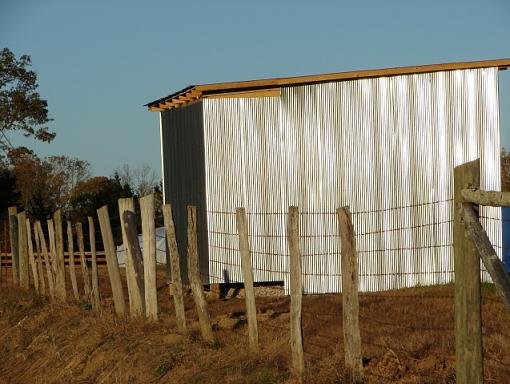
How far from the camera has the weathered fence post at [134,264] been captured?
1253cm

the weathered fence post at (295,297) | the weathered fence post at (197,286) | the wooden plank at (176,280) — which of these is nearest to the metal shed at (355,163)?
the wooden plank at (176,280)

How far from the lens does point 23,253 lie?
21.4 metres

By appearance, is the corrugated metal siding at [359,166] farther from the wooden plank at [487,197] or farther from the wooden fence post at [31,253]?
the wooden plank at [487,197]

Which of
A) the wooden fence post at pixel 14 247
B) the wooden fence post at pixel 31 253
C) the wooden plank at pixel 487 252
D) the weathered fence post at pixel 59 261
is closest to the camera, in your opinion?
the wooden plank at pixel 487 252

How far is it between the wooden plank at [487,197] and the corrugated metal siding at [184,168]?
527 inches

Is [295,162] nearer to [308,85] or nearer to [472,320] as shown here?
[308,85]

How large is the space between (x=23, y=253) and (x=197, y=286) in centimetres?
1199

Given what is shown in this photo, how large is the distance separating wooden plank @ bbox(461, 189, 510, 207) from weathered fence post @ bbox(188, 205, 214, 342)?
5612 mm

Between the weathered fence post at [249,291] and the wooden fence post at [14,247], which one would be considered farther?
the wooden fence post at [14,247]

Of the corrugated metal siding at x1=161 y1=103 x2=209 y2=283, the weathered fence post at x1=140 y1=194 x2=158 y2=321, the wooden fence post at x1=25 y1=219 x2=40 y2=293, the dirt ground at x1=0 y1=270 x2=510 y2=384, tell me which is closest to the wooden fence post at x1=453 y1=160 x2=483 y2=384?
the dirt ground at x1=0 y1=270 x2=510 y2=384

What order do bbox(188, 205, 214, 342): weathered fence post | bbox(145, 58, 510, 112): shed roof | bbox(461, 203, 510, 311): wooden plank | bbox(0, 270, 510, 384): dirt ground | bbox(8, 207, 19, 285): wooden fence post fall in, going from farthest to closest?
bbox(8, 207, 19, 285): wooden fence post
bbox(145, 58, 510, 112): shed roof
bbox(188, 205, 214, 342): weathered fence post
bbox(0, 270, 510, 384): dirt ground
bbox(461, 203, 510, 311): wooden plank

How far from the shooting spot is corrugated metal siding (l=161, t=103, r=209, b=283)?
60.2ft

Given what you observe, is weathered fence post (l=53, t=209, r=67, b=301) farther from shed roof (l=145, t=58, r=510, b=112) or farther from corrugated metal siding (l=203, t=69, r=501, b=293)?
shed roof (l=145, t=58, r=510, b=112)

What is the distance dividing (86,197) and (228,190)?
32.0 meters
